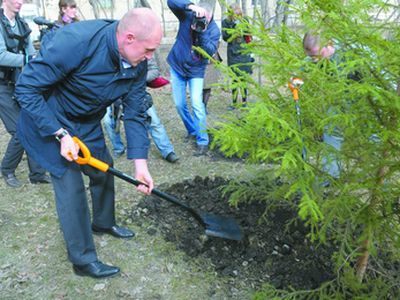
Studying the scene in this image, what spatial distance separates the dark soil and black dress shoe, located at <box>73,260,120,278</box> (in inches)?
24.7

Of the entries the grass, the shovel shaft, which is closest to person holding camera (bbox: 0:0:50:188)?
the grass

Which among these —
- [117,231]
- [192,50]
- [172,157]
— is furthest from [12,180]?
[192,50]

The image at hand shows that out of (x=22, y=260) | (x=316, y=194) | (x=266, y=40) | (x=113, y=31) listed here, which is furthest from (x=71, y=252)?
(x=266, y=40)

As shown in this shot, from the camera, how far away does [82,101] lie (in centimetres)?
280

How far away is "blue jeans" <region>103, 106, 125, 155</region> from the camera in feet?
17.3

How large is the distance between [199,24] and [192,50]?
0.35 metres

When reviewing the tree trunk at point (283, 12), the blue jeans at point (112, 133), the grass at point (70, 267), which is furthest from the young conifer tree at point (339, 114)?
the blue jeans at point (112, 133)

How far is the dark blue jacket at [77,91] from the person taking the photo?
2.51m

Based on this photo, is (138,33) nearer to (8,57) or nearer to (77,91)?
(77,91)

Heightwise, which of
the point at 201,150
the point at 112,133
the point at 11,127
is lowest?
the point at 201,150

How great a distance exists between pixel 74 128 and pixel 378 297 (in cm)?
234

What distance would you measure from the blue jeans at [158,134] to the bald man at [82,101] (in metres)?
1.86

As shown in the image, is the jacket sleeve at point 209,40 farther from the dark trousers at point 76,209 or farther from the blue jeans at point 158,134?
the dark trousers at point 76,209

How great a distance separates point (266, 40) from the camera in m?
2.13
